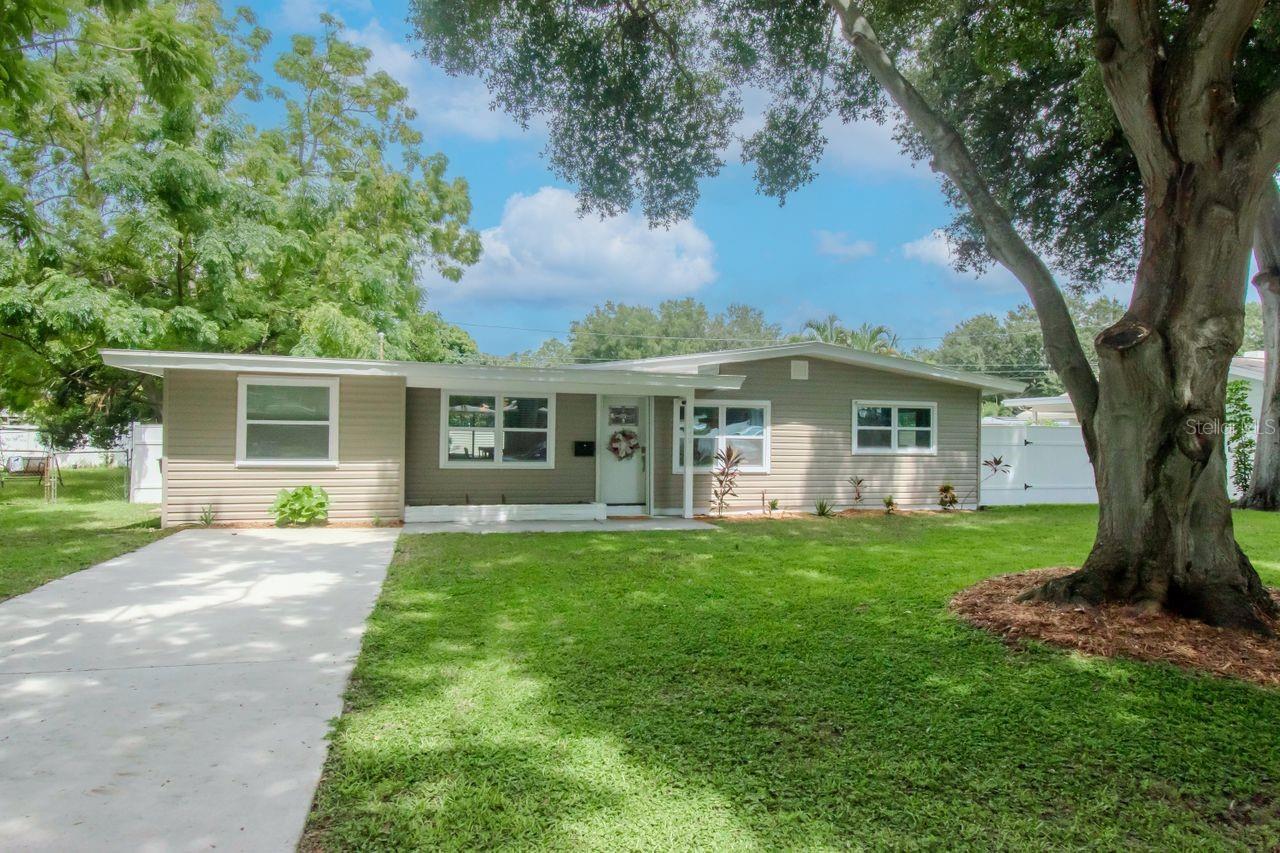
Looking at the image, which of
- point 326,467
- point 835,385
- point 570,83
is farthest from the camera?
point 835,385

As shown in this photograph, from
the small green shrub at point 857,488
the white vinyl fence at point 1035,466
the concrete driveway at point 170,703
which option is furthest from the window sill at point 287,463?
the white vinyl fence at point 1035,466

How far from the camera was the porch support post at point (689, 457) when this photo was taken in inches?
421

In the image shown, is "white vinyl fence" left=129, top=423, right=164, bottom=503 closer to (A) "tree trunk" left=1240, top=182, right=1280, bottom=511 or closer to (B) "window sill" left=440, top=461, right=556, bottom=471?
(B) "window sill" left=440, top=461, right=556, bottom=471

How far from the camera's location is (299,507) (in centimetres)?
960

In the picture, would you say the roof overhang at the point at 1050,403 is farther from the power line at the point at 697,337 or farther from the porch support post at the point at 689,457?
the power line at the point at 697,337

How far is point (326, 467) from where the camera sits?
32.6 ft

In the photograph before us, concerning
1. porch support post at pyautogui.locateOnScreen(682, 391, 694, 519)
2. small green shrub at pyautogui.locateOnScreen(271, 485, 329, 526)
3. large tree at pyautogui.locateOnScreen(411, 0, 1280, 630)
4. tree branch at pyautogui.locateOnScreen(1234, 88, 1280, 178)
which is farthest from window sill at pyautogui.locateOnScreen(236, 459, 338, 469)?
tree branch at pyautogui.locateOnScreen(1234, 88, 1280, 178)

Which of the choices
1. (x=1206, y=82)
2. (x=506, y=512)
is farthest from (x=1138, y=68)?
(x=506, y=512)

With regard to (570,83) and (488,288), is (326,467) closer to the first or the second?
(570,83)

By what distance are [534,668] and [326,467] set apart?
23.8 feet

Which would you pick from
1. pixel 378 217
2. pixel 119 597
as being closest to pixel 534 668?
pixel 119 597

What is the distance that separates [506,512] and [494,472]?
0.84 m

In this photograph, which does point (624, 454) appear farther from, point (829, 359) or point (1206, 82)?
point (1206, 82)

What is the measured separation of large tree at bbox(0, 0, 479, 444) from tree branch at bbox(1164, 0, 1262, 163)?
1123 cm
